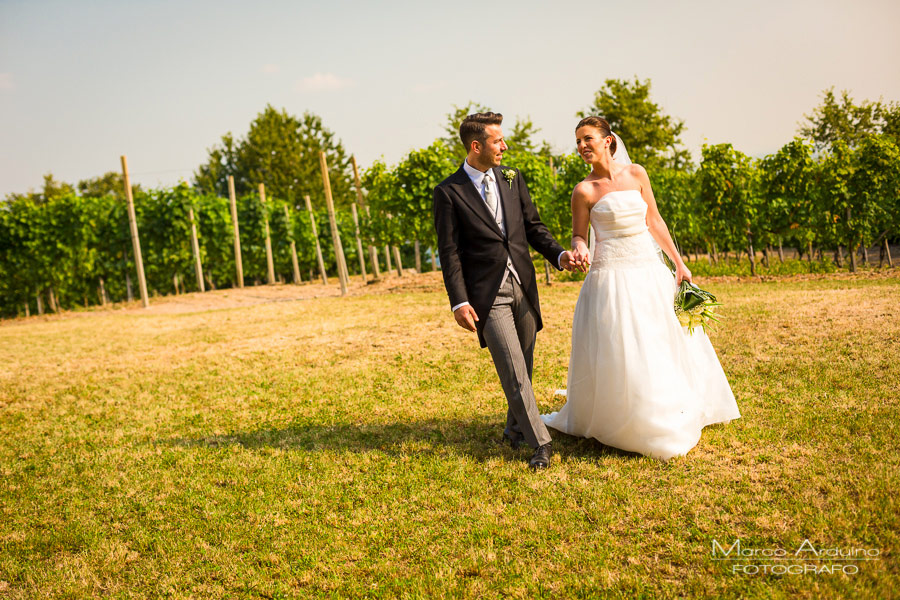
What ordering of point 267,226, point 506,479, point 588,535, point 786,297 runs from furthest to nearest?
point 267,226, point 786,297, point 506,479, point 588,535

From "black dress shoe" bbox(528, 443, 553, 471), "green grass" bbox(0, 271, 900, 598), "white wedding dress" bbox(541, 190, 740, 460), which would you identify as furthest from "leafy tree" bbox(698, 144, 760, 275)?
"black dress shoe" bbox(528, 443, 553, 471)

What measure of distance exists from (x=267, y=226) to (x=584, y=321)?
24053mm

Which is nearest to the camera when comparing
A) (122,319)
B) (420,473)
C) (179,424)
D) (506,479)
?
(506,479)

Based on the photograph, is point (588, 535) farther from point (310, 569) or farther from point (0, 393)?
point (0, 393)

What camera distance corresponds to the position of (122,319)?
18.1m

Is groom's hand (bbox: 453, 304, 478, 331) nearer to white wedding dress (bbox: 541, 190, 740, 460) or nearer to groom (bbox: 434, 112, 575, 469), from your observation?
groom (bbox: 434, 112, 575, 469)

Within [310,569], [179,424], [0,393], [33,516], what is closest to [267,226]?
[0,393]

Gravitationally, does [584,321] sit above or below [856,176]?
below

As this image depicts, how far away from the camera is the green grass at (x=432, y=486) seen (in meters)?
3.22

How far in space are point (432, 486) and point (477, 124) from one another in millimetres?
2523

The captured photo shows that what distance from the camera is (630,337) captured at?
14.5ft

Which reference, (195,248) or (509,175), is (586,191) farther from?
(195,248)

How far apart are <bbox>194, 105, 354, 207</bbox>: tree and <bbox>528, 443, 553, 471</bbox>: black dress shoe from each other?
39.0 meters

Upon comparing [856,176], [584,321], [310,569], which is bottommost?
[310,569]
